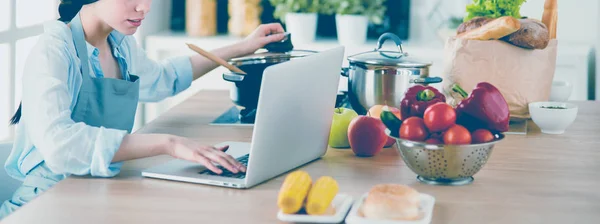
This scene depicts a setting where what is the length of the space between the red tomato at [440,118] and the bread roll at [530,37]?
66 centimetres

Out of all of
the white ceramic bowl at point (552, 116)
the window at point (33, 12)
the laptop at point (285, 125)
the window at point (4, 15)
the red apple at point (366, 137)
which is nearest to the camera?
the laptop at point (285, 125)

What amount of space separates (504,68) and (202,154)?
900 mm

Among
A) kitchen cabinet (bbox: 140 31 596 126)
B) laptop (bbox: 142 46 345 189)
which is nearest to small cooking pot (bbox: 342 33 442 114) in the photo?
laptop (bbox: 142 46 345 189)

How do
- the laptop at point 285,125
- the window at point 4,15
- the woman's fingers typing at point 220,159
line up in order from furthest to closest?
the window at point 4,15
the woman's fingers typing at point 220,159
the laptop at point 285,125

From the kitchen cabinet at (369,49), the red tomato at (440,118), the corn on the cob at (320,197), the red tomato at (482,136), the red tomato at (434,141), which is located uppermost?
the red tomato at (440,118)

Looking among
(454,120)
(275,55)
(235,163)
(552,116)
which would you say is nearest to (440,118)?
(454,120)

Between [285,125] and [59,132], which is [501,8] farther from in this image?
[59,132]

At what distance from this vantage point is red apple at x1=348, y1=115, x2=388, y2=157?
1.74m

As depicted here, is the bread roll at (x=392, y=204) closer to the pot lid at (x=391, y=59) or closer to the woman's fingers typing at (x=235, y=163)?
the woman's fingers typing at (x=235, y=163)

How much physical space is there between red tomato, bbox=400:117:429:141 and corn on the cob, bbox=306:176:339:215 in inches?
10.5

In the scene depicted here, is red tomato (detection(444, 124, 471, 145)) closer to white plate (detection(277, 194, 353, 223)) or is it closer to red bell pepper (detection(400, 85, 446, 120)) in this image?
red bell pepper (detection(400, 85, 446, 120))

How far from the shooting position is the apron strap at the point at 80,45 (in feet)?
6.05

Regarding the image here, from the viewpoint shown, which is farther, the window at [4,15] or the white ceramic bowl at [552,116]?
the window at [4,15]

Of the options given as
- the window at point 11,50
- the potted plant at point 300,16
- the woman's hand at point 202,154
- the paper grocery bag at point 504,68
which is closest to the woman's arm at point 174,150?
the woman's hand at point 202,154
